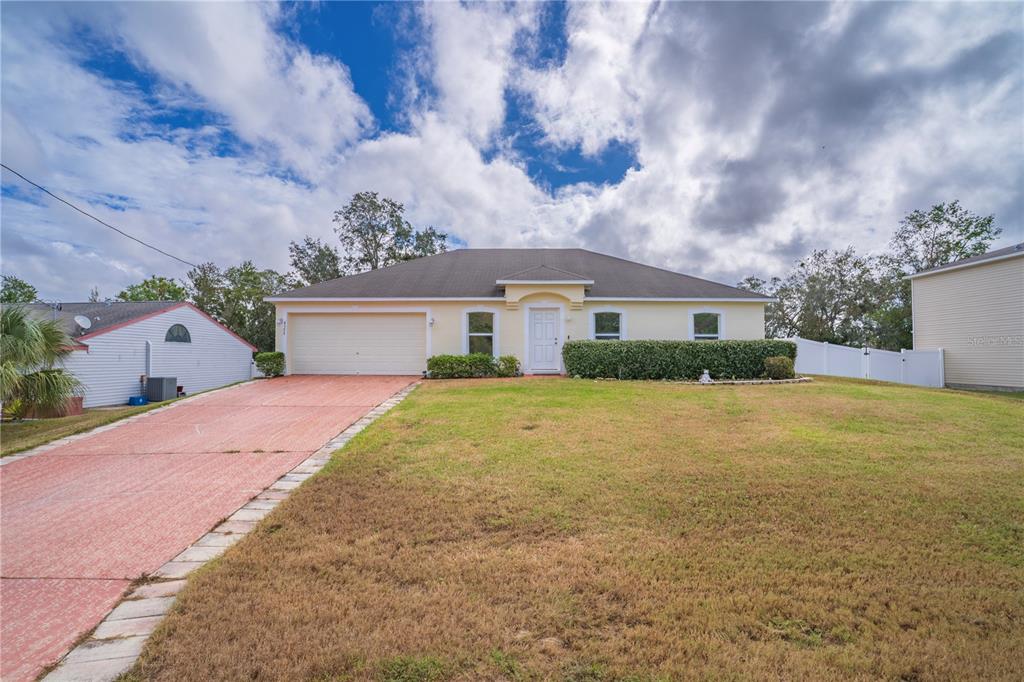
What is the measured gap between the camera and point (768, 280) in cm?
3011

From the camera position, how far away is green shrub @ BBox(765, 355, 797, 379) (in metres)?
12.5

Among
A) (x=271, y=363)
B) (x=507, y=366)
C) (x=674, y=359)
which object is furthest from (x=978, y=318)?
(x=271, y=363)

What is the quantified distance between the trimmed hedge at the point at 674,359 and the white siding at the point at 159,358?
633 inches

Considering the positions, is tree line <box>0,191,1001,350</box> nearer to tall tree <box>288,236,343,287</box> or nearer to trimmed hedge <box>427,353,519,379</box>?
tall tree <box>288,236,343,287</box>

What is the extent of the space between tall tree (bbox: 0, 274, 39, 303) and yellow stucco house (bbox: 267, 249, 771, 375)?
37.5 metres

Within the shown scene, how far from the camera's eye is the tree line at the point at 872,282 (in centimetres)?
2306

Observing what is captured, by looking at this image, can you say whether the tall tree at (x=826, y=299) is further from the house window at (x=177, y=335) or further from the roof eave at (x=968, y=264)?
the house window at (x=177, y=335)

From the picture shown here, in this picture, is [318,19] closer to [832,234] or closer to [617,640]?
[617,640]

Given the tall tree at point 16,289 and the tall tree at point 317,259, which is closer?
the tall tree at point 317,259

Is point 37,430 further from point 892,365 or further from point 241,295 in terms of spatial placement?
point 892,365

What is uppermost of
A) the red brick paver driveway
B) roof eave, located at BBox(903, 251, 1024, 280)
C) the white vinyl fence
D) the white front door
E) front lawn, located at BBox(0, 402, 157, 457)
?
roof eave, located at BBox(903, 251, 1024, 280)

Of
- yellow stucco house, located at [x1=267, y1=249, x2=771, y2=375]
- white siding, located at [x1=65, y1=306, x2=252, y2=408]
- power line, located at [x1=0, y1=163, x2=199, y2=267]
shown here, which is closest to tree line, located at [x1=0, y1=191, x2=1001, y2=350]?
power line, located at [x1=0, y1=163, x2=199, y2=267]

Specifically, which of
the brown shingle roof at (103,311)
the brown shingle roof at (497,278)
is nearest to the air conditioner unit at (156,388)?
the brown shingle roof at (103,311)

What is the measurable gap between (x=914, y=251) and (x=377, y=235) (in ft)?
109
